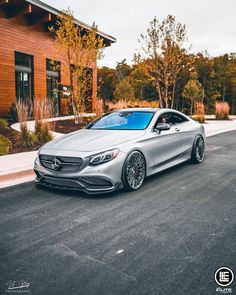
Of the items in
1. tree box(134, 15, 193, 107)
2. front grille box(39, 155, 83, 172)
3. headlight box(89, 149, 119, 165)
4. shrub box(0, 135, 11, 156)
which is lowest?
shrub box(0, 135, 11, 156)

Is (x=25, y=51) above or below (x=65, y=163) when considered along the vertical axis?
above

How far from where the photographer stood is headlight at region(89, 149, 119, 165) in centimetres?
500

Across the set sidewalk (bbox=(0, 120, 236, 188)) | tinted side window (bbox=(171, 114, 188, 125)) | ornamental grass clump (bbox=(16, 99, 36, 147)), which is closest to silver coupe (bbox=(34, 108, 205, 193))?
tinted side window (bbox=(171, 114, 188, 125))

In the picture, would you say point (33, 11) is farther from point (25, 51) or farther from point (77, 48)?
point (77, 48)

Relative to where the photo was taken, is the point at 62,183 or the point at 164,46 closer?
the point at 62,183

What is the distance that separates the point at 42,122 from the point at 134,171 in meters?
5.67

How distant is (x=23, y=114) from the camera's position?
9.84 metres

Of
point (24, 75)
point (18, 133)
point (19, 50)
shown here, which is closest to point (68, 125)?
point (18, 133)

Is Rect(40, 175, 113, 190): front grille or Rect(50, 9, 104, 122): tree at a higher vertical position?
Rect(50, 9, 104, 122): tree

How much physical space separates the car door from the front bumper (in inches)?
44.0

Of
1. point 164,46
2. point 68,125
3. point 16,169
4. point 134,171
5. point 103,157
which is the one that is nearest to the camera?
point 103,157

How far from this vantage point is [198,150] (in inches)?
307

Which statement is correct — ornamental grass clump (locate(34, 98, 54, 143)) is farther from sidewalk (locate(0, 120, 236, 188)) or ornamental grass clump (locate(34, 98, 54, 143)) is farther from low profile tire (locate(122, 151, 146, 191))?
low profile tire (locate(122, 151, 146, 191))

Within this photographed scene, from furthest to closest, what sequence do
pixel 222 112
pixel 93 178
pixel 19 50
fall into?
pixel 222 112 → pixel 19 50 → pixel 93 178
